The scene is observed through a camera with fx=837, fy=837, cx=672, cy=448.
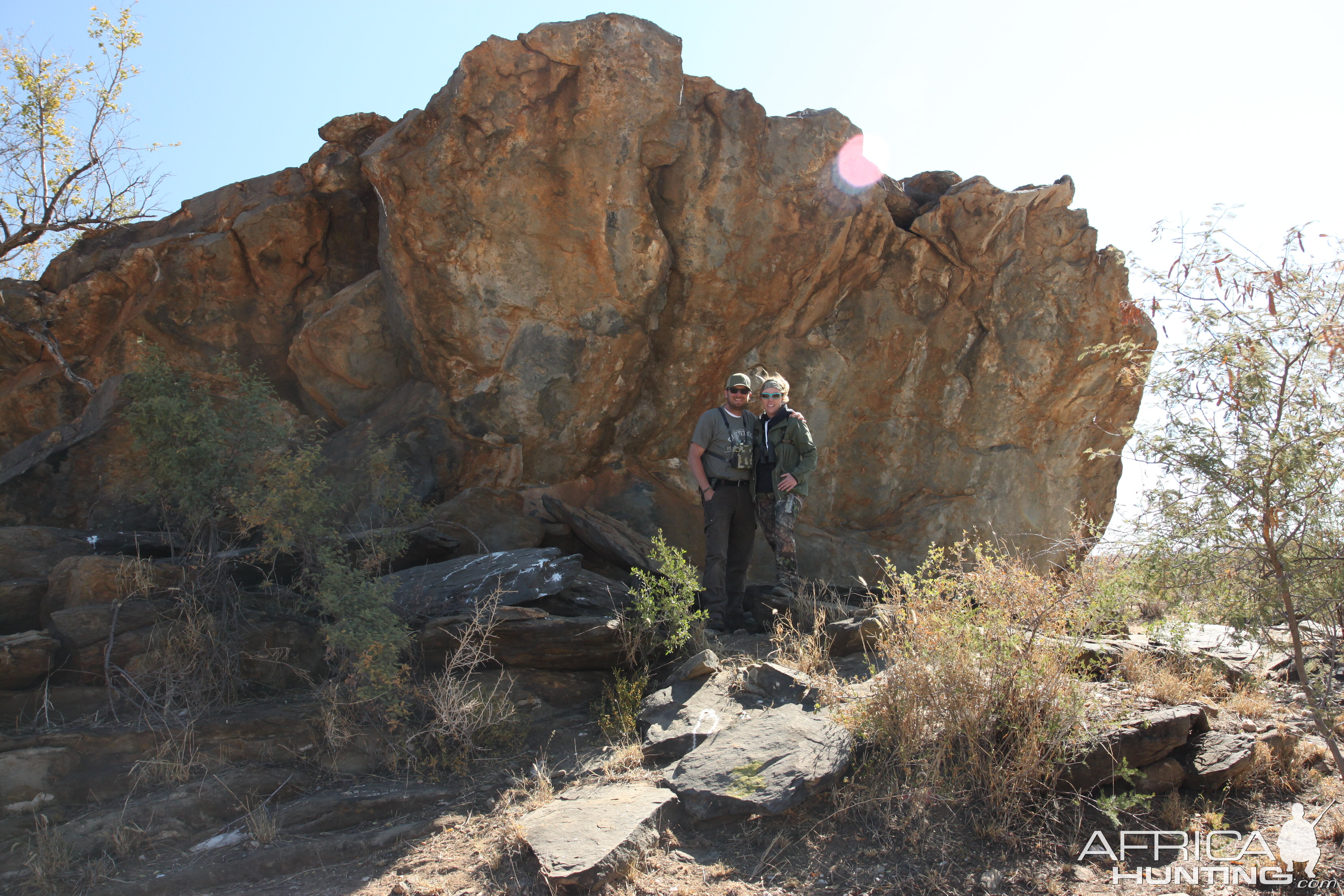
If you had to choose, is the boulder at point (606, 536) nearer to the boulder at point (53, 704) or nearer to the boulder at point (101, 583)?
the boulder at point (101, 583)

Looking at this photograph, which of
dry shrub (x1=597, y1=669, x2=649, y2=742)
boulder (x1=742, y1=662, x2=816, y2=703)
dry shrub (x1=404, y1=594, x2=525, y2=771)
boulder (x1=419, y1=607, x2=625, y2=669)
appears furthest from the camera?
boulder (x1=419, y1=607, x2=625, y2=669)

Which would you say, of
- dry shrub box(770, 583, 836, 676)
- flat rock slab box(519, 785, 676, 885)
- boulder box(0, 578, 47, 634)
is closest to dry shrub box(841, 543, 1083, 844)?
dry shrub box(770, 583, 836, 676)

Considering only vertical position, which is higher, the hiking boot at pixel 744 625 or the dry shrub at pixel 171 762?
→ the dry shrub at pixel 171 762

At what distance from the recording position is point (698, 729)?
4.42m

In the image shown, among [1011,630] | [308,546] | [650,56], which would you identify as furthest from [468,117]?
[1011,630]

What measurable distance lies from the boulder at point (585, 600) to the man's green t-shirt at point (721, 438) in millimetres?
1093

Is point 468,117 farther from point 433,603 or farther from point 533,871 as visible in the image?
point 533,871

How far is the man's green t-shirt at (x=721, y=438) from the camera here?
19.9 feet

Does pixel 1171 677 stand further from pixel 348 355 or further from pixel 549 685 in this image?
pixel 348 355

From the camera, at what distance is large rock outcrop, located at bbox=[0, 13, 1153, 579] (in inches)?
270

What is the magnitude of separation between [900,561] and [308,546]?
5413mm

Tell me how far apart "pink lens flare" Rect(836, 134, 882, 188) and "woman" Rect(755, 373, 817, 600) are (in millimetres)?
2520

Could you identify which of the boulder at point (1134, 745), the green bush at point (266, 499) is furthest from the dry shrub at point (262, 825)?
the boulder at point (1134, 745)

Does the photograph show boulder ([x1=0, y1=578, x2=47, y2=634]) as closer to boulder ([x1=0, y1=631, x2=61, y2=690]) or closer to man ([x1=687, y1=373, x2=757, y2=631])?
boulder ([x1=0, y1=631, x2=61, y2=690])
